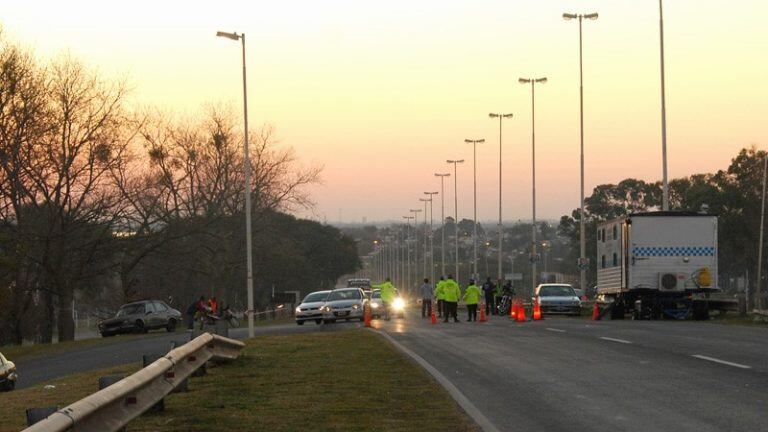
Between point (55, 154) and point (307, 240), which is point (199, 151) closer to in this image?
point (55, 154)

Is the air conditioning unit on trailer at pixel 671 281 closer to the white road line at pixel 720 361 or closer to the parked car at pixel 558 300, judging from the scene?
the parked car at pixel 558 300

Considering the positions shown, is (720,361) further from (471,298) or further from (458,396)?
(471,298)

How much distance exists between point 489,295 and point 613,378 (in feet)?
134

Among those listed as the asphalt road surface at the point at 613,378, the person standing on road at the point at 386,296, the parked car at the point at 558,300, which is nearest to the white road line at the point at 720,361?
the asphalt road surface at the point at 613,378

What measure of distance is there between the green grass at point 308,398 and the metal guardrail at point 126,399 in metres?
0.37

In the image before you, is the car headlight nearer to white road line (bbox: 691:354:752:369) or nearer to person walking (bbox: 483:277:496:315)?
person walking (bbox: 483:277:496:315)

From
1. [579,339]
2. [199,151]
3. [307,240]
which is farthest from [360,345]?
[307,240]

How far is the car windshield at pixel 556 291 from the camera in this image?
55.7m

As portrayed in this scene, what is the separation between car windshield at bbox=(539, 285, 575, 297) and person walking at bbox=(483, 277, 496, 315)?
331 centimetres

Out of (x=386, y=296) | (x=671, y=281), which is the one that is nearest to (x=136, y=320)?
(x=386, y=296)

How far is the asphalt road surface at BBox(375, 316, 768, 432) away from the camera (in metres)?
13.5

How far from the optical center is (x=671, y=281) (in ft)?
141

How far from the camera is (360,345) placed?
28641mm

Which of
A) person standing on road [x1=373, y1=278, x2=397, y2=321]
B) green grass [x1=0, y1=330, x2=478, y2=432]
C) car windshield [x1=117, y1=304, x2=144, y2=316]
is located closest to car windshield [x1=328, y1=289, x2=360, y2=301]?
person standing on road [x1=373, y1=278, x2=397, y2=321]
